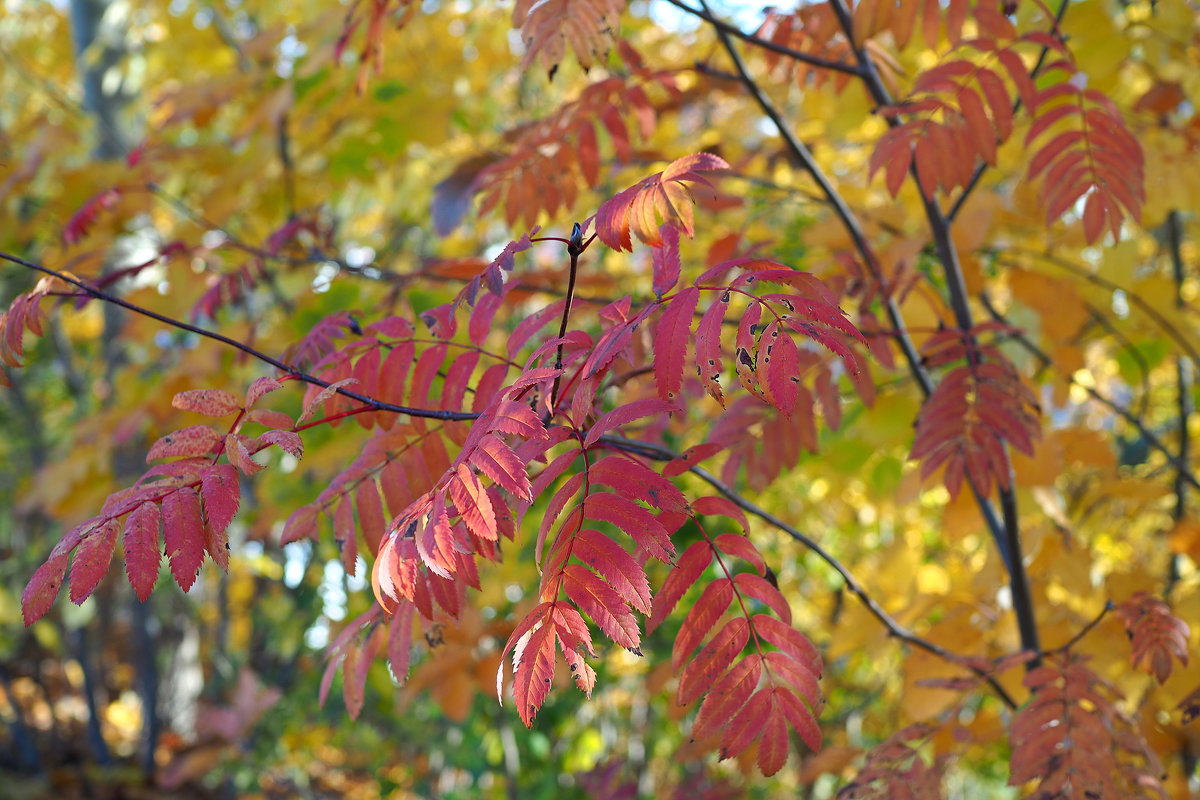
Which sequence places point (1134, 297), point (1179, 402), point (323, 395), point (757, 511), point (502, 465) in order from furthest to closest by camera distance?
point (1179, 402), point (1134, 297), point (757, 511), point (323, 395), point (502, 465)

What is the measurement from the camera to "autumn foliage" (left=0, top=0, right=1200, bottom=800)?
87 centimetres

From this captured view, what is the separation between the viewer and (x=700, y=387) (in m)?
1.48

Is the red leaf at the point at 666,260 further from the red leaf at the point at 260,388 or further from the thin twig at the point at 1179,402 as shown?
the thin twig at the point at 1179,402

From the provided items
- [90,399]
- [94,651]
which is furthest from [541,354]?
[94,651]

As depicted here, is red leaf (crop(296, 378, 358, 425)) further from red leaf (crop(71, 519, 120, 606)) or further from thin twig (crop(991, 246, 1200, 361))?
thin twig (crop(991, 246, 1200, 361))

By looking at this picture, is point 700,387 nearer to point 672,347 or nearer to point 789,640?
point 789,640

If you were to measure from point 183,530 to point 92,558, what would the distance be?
84 mm

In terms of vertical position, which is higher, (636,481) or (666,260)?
(666,260)

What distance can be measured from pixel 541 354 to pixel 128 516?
0.44 metres

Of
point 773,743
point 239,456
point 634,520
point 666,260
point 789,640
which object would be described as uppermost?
point 666,260

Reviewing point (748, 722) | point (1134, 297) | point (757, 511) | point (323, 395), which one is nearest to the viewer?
point (323, 395)

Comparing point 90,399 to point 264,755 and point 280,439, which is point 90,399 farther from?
point 280,439

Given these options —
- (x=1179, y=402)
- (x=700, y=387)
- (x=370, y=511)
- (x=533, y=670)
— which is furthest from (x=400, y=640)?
(x=1179, y=402)

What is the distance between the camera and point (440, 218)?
2.03 meters
